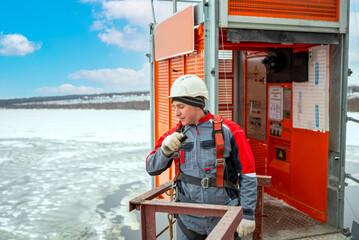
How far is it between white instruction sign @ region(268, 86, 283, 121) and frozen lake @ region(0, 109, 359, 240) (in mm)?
1839

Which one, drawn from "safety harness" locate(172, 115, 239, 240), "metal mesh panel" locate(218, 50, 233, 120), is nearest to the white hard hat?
"safety harness" locate(172, 115, 239, 240)

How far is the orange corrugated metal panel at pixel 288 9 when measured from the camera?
404cm

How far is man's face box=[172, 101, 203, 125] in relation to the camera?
8.38 ft

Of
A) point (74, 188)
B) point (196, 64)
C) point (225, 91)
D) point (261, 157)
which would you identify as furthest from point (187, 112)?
point (74, 188)

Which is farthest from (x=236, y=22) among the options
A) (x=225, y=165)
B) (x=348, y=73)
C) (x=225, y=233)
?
(x=225, y=233)

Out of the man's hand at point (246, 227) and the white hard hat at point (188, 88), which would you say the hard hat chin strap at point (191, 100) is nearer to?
the white hard hat at point (188, 88)

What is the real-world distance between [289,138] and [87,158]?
9069mm

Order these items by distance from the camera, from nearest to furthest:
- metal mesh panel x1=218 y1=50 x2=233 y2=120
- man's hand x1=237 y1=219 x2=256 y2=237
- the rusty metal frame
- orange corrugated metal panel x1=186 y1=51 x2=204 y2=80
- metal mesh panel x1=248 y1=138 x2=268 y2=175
→ the rusty metal frame, man's hand x1=237 y1=219 x2=256 y2=237, orange corrugated metal panel x1=186 y1=51 x2=204 y2=80, metal mesh panel x1=218 y1=50 x2=233 y2=120, metal mesh panel x1=248 y1=138 x2=268 y2=175

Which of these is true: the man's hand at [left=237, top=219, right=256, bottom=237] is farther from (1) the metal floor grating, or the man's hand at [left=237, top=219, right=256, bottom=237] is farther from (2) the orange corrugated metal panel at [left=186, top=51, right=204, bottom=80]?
(2) the orange corrugated metal panel at [left=186, top=51, right=204, bottom=80]

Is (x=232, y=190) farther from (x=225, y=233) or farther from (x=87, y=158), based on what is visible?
(x=87, y=158)

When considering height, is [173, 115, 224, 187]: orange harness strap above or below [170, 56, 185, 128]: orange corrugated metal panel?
below

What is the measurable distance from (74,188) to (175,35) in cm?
566

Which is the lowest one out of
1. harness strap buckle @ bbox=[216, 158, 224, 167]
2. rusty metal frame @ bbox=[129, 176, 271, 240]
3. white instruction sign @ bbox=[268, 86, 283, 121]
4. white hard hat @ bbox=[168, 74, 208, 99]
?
rusty metal frame @ bbox=[129, 176, 271, 240]

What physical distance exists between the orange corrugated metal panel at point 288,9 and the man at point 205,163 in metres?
1.85
